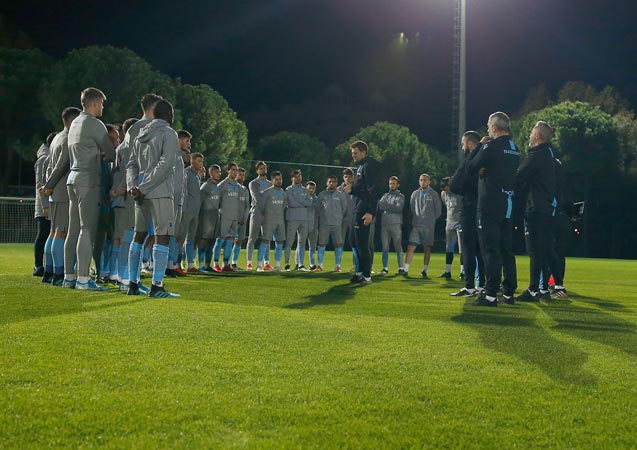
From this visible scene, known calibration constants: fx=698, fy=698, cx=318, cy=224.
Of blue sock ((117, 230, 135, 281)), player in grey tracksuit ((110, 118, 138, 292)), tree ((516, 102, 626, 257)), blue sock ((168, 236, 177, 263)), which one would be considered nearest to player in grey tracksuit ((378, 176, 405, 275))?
blue sock ((168, 236, 177, 263))

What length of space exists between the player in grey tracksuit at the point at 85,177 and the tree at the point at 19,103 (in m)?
36.8

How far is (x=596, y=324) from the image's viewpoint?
716cm

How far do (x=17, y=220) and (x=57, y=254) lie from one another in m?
24.9

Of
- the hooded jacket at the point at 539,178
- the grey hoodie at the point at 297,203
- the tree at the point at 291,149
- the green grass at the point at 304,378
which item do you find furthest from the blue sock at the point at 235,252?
the tree at the point at 291,149

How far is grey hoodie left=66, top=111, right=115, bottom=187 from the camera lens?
844 cm

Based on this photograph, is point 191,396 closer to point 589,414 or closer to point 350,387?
point 350,387

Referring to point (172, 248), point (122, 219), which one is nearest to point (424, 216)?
point (172, 248)

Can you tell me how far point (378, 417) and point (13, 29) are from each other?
180 ft

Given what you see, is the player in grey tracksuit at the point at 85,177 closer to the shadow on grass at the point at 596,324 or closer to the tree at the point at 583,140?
the shadow on grass at the point at 596,324

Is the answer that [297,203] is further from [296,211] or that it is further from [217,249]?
[217,249]

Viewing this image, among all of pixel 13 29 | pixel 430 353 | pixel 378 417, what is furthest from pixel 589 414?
pixel 13 29

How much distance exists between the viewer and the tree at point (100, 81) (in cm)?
3941

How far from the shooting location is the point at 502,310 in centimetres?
826

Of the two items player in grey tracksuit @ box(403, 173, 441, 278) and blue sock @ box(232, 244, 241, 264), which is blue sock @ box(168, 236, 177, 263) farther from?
player in grey tracksuit @ box(403, 173, 441, 278)
